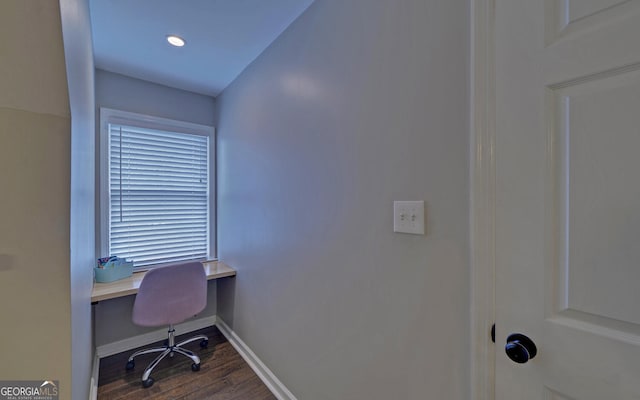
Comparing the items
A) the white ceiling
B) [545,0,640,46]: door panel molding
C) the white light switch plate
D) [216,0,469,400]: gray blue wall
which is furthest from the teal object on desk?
[545,0,640,46]: door panel molding

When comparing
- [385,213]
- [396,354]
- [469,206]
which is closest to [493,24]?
[469,206]

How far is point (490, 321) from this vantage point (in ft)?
2.54

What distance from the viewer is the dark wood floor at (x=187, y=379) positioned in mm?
1796

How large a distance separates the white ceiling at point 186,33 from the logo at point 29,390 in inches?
74.2

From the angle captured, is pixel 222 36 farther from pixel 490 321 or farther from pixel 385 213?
pixel 490 321

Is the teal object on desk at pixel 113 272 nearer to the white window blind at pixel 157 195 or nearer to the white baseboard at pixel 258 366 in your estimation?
the white window blind at pixel 157 195

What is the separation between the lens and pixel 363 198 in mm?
1191

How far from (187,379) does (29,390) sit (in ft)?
4.82

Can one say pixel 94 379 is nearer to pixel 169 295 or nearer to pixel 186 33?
pixel 169 295

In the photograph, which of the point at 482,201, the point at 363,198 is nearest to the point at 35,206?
the point at 363,198

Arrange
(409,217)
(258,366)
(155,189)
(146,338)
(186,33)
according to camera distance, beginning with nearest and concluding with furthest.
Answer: (409,217), (186,33), (258,366), (146,338), (155,189)

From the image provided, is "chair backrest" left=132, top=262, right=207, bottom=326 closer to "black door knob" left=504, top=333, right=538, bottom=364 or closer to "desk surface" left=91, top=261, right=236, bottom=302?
Answer: "desk surface" left=91, top=261, right=236, bottom=302

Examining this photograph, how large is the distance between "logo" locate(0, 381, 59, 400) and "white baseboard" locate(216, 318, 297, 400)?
1298 millimetres

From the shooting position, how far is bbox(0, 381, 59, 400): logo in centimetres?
73
